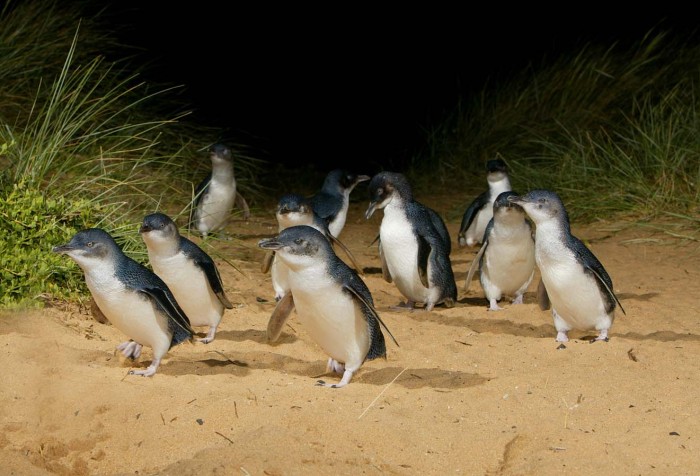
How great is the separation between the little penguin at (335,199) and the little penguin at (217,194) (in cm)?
73

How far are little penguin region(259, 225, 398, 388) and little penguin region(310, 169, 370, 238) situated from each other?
2949 millimetres

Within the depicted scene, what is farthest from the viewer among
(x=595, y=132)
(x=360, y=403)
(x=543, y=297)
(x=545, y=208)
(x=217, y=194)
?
(x=595, y=132)

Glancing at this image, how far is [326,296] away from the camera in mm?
4566

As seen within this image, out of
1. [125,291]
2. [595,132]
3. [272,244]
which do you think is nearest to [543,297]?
[272,244]

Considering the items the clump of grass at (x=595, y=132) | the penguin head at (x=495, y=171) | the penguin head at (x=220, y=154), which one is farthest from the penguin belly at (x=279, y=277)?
the clump of grass at (x=595, y=132)

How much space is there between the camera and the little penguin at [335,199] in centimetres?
769

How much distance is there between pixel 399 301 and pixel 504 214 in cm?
98

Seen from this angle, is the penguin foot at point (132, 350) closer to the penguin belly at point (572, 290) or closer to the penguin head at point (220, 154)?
the penguin belly at point (572, 290)

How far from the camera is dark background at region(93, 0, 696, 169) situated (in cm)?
1198

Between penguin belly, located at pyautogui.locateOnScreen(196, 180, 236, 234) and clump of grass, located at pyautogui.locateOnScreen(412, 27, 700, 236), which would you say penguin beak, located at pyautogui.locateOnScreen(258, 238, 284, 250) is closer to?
penguin belly, located at pyautogui.locateOnScreen(196, 180, 236, 234)

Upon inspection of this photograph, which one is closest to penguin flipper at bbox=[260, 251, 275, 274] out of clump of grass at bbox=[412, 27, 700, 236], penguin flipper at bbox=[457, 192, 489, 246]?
penguin flipper at bbox=[457, 192, 489, 246]

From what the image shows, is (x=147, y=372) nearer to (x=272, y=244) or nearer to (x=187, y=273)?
(x=187, y=273)

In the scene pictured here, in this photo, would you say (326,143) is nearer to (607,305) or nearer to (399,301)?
(399,301)

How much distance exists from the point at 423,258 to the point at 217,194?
2.48 metres
